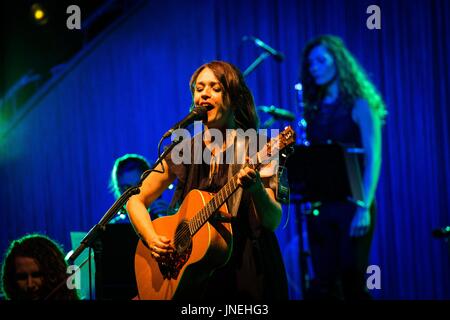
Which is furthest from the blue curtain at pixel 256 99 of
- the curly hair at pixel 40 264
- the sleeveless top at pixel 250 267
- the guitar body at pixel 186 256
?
the sleeveless top at pixel 250 267

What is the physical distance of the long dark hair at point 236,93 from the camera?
3148mm

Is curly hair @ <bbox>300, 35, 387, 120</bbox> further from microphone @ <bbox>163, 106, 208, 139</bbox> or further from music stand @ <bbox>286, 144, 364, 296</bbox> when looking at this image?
microphone @ <bbox>163, 106, 208, 139</bbox>

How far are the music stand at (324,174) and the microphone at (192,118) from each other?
1.81 metres

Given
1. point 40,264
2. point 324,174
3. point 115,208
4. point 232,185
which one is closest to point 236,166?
point 232,185

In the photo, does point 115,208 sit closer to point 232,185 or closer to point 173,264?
point 173,264

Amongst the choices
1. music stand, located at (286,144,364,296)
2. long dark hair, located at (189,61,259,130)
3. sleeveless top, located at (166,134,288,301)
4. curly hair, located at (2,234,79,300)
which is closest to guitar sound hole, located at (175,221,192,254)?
sleeveless top, located at (166,134,288,301)

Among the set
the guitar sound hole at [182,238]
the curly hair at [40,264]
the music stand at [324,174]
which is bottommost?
the curly hair at [40,264]

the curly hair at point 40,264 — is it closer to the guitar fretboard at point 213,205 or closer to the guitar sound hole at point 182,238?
the guitar sound hole at point 182,238

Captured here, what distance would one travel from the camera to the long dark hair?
3148mm

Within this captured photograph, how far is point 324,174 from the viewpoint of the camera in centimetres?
489

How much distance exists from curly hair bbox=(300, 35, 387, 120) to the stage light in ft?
9.54

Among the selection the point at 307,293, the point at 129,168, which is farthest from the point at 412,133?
the point at 129,168

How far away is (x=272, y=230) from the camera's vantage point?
9.66 feet

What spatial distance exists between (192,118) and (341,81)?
2921 mm
